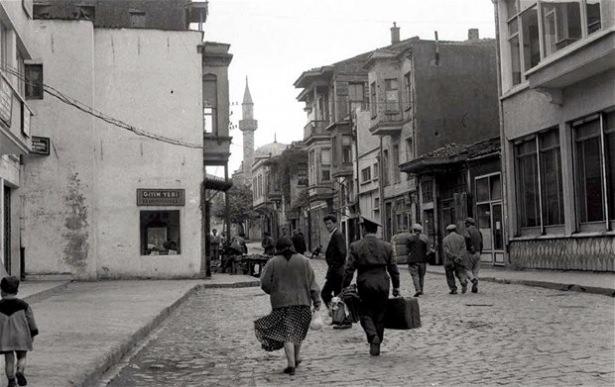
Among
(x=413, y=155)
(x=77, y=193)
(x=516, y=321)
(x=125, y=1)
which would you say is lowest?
(x=516, y=321)

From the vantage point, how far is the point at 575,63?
2020cm

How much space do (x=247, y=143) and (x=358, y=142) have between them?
7304cm

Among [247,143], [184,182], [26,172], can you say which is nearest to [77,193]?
[26,172]

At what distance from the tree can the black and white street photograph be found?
147 feet

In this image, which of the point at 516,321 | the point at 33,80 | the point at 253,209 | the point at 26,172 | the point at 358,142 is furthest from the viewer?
the point at 253,209

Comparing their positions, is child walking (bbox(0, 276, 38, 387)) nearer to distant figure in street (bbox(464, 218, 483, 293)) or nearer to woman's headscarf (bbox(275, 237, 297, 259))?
woman's headscarf (bbox(275, 237, 297, 259))

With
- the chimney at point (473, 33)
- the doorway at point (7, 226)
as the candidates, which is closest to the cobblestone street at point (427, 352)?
the doorway at point (7, 226)

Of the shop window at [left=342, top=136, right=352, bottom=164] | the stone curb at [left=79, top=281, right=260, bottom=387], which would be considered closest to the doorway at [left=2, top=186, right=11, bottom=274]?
the stone curb at [left=79, top=281, right=260, bottom=387]

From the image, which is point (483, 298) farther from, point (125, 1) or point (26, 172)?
point (125, 1)

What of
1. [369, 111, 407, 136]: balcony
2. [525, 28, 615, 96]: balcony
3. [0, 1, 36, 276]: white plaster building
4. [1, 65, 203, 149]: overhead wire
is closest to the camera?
[0, 1, 36, 276]: white plaster building

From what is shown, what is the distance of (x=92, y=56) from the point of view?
82.9 feet

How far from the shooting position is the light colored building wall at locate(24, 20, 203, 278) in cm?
2452

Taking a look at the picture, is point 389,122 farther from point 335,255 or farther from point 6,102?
point 335,255

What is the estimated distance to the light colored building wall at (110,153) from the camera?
965 inches
